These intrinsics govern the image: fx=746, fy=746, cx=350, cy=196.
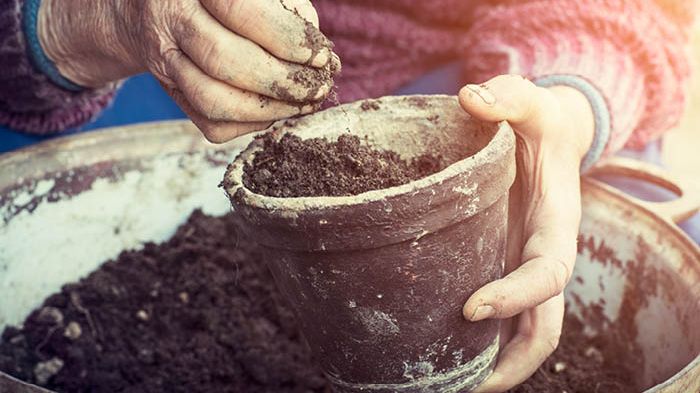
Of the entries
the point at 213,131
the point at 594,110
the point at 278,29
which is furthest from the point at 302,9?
the point at 594,110

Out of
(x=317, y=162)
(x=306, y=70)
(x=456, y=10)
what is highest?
(x=306, y=70)

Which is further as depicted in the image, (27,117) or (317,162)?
(27,117)

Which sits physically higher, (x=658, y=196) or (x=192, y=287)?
(x=658, y=196)

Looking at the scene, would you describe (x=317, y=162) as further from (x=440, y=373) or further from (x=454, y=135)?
(x=440, y=373)

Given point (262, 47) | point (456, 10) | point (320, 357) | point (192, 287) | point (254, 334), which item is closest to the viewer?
point (262, 47)

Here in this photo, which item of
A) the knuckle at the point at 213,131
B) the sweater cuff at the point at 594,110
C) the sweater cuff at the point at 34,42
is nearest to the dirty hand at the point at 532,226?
the sweater cuff at the point at 594,110

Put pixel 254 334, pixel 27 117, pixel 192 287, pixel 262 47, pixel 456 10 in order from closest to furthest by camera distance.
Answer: pixel 262 47, pixel 254 334, pixel 192 287, pixel 27 117, pixel 456 10

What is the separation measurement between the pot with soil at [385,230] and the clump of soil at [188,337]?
0.40 meters

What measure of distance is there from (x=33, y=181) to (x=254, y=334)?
691 mm

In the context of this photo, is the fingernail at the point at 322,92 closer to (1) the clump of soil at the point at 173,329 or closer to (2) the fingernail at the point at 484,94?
(2) the fingernail at the point at 484,94

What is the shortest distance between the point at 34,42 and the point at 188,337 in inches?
34.1

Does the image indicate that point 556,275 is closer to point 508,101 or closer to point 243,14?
point 508,101

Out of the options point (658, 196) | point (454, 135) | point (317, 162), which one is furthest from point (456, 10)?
point (317, 162)

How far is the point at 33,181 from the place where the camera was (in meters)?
1.92
